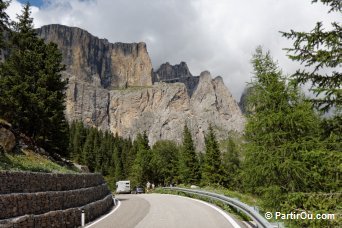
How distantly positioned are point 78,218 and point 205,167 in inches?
1617

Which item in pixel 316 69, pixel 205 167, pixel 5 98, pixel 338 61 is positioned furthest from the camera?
pixel 205 167

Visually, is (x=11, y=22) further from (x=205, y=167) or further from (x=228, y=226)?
(x=205, y=167)

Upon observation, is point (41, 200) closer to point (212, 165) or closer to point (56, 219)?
point (56, 219)

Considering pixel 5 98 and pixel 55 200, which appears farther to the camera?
pixel 5 98

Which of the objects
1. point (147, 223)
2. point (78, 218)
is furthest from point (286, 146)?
point (78, 218)

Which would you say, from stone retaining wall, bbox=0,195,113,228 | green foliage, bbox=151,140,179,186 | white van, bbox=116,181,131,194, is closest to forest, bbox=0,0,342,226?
stone retaining wall, bbox=0,195,113,228

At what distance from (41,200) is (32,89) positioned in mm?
19913

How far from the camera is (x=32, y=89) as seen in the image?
92.5 feet

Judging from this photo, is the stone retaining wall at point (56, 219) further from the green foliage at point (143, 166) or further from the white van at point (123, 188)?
the green foliage at point (143, 166)

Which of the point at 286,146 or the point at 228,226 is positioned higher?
the point at 286,146

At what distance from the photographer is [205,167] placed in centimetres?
5269

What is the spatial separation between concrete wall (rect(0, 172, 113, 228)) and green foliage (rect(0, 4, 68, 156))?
1365 cm

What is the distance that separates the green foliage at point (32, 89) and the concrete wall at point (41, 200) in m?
13.6

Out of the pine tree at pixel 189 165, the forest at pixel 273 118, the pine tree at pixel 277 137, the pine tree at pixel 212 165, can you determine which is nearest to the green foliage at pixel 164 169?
the pine tree at pixel 189 165
